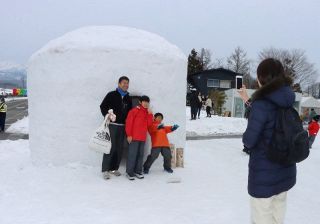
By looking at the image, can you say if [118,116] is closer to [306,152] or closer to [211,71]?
[306,152]

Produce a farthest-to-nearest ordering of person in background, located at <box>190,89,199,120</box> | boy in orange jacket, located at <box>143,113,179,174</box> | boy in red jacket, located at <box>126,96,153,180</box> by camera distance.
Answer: person in background, located at <box>190,89,199,120</box> → boy in orange jacket, located at <box>143,113,179,174</box> → boy in red jacket, located at <box>126,96,153,180</box>

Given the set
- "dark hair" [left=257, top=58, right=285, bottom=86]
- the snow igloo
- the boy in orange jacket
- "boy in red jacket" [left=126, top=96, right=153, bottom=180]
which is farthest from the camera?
the snow igloo

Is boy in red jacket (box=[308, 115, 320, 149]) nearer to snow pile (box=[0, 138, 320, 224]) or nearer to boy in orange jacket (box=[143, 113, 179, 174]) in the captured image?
snow pile (box=[0, 138, 320, 224])

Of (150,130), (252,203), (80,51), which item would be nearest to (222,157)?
(150,130)

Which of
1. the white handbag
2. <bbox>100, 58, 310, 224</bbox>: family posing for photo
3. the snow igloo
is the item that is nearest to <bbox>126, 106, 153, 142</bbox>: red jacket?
the white handbag

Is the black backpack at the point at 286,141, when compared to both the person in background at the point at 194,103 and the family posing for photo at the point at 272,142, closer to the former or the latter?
the family posing for photo at the point at 272,142

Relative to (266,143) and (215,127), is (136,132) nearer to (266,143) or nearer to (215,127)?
(266,143)

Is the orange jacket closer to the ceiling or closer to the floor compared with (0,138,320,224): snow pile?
closer to the ceiling

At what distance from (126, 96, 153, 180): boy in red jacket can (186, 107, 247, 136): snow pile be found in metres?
9.95

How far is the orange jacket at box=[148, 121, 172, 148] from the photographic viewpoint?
6000 mm

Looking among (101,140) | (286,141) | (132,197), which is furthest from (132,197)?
(286,141)

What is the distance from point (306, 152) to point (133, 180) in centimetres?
335

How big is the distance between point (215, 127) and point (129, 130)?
40.8 feet

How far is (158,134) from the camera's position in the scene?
6.05 metres
